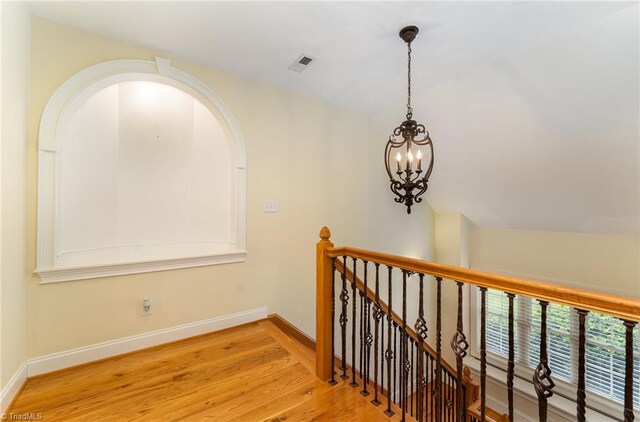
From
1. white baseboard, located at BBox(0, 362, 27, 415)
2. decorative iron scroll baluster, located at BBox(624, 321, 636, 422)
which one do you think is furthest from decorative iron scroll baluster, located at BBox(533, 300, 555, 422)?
white baseboard, located at BBox(0, 362, 27, 415)

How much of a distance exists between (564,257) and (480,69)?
10.2ft

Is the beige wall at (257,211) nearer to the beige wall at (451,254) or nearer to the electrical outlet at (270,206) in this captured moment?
the electrical outlet at (270,206)

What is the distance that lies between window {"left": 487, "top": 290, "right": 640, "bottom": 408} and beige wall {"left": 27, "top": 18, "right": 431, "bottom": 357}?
2345 mm

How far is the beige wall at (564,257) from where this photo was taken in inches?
138

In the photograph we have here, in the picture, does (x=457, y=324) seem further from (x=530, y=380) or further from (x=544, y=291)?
(x=530, y=380)

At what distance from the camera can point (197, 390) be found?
6.02ft

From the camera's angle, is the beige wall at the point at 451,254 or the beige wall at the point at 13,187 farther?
the beige wall at the point at 451,254

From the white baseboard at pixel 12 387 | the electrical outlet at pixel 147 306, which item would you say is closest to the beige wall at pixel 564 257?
the electrical outlet at pixel 147 306

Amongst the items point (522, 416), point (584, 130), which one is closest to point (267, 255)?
point (584, 130)

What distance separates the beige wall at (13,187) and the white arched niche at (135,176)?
137mm

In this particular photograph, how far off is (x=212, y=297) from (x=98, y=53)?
7.22 ft

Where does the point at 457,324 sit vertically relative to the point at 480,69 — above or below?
below

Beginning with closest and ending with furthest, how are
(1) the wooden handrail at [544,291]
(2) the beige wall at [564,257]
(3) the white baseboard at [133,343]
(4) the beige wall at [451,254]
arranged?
(1) the wooden handrail at [544,291] < (3) the white baseboard at [133,343] < (2) the beige wall at [564,257] < (4) the beige wall at [451,254]

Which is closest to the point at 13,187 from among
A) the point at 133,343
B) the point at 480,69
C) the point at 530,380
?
the point at 133,343
